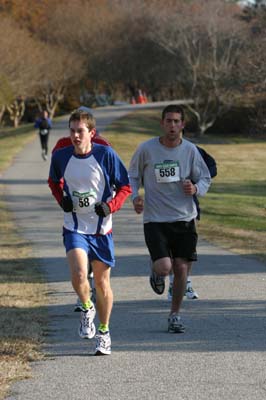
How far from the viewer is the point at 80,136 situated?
286 inches

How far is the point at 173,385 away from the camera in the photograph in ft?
20.4

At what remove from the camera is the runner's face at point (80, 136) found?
286 inches

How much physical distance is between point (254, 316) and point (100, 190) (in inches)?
94.1

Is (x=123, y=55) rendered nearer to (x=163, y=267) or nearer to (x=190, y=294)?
(x=190, y=294)

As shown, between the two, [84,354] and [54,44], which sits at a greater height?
[84,354]

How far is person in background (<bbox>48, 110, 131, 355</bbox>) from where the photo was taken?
7.27 m

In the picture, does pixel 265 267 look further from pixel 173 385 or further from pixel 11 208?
pixel 11 208

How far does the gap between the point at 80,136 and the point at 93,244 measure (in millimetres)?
842

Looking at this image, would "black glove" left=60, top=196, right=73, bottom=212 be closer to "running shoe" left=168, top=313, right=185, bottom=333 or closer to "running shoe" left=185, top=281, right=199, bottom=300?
"running shoe" left=168, top=313, right=185, bottom=333

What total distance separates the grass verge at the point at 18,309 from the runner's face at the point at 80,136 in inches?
64.0

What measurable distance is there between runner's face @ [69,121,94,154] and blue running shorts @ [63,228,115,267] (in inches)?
25.5

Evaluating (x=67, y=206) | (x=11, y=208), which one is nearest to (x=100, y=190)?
(x=67, y=206)

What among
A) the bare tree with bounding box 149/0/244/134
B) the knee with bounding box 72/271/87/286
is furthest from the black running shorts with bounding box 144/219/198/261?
the bare tree with bounding box 149/0/244/134

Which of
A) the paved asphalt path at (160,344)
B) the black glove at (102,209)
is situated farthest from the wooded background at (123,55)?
Answer: the black glove at (102,209)
